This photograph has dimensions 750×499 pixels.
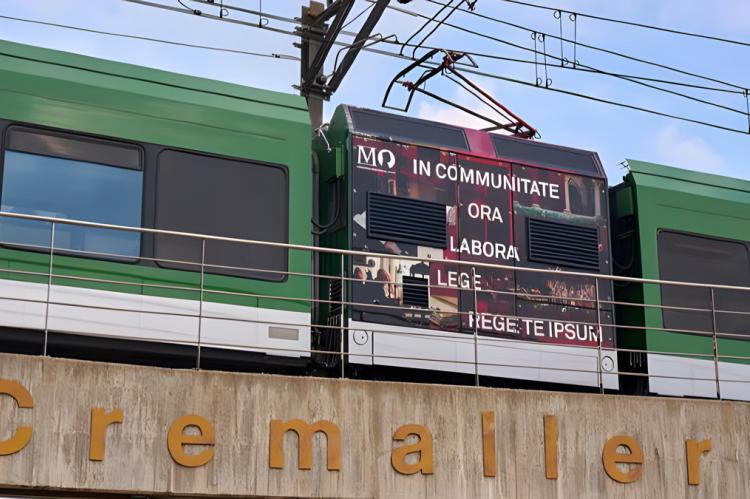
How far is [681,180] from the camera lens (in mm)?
13680

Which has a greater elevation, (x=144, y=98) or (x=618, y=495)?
(x=144, y=98)

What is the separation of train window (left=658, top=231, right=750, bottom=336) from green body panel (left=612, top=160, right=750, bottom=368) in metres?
0.11

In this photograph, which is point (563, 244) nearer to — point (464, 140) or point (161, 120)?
point (464, 140)

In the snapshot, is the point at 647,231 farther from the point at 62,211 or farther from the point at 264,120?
the point at 62,211

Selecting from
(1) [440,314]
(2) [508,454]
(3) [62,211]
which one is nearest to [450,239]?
(1) [440,314]

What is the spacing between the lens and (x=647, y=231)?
13.2 meters

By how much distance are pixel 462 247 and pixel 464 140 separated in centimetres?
121

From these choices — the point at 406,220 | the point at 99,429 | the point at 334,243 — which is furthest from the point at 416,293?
the point at 99,429

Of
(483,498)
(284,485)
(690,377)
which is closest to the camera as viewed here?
(284,485)

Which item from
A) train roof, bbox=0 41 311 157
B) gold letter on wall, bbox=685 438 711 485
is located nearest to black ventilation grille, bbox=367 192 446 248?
train roof, bbox=0 41 311 157

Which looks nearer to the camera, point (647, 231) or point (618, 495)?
point (618, 495)

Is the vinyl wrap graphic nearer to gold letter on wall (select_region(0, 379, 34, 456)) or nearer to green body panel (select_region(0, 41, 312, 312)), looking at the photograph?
green body panel (select_region(0, 41, 312, 312))

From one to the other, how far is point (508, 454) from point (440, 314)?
2.28 m

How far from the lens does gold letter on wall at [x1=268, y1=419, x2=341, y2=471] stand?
29.0ft
